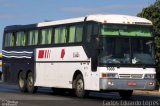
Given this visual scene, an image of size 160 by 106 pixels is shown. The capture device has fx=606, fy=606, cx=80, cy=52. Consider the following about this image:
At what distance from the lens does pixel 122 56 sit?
78.8ft

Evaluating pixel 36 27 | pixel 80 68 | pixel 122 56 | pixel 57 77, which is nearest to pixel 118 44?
pixel 122 56

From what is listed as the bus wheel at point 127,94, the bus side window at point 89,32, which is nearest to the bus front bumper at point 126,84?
the bus wheel at point 127,94

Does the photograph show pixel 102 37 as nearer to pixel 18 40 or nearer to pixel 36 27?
pixel 36 27

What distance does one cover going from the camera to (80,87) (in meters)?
25.6

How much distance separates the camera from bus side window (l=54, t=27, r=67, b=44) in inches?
1070

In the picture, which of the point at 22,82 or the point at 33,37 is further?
the point at 22,82

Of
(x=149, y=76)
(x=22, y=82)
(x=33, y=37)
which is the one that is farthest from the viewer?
(x=22, y=82)

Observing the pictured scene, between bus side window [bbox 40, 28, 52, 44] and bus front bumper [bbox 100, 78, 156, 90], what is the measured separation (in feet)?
18.7

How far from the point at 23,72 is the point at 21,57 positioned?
81cm

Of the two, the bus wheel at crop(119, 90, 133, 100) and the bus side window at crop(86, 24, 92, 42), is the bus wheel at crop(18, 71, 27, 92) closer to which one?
the bus wheel at crop(119, 90, 133, 100)

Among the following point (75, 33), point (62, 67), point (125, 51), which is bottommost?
point (62, 67)

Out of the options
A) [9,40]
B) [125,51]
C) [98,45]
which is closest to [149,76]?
[125,51]

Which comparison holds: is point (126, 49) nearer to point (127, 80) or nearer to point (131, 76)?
point (131, 76)

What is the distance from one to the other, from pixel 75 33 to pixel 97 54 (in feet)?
8.34
